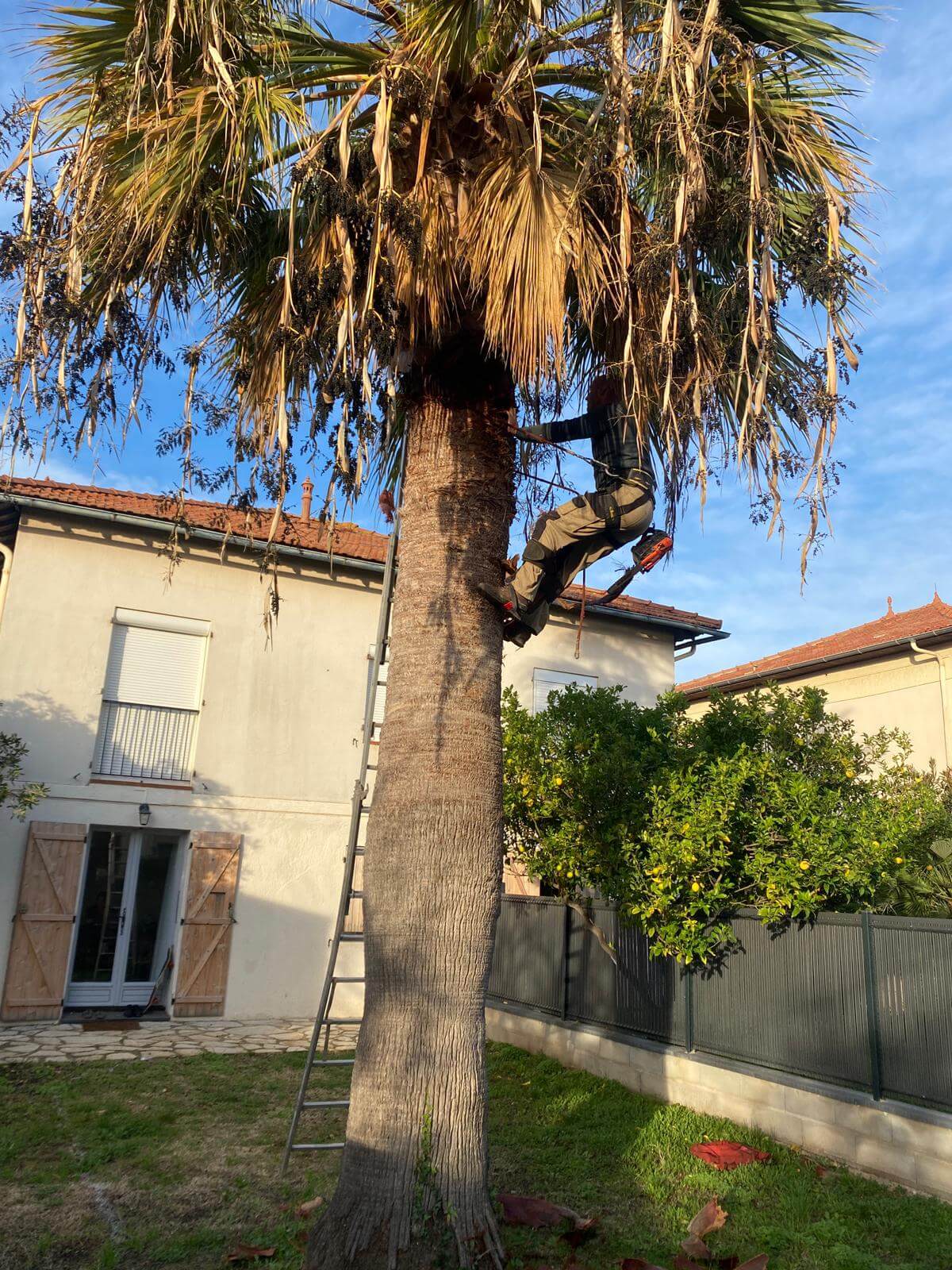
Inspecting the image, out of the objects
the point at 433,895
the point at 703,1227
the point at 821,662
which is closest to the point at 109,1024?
the point at 703,1227

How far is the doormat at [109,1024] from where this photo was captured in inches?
486

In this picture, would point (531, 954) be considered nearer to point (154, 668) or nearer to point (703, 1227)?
point (703, 1227)

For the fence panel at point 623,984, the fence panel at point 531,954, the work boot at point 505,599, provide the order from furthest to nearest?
the fence panel at point 531,954, the fence panel at point 623,984, the work boot at point 505,599

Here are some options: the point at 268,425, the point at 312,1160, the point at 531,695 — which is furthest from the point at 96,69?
the point at 531,695

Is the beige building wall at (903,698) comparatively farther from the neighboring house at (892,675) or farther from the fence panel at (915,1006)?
the fence panel at (915,1006)

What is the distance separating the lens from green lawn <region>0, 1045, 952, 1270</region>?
509 centimetres

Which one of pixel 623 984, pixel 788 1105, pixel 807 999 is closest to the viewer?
pixel 788 1105

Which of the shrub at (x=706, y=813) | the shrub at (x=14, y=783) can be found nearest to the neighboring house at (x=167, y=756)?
the shrub at (x=14, y=783)

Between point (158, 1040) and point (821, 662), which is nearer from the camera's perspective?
point (158, 1040)

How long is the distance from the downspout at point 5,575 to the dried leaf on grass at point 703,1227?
37.4ft

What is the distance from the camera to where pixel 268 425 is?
5.76 metres

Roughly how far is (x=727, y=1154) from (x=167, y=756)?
975 cm

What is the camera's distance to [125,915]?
14.0 m

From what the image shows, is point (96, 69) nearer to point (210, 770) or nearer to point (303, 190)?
point (303, 190)
